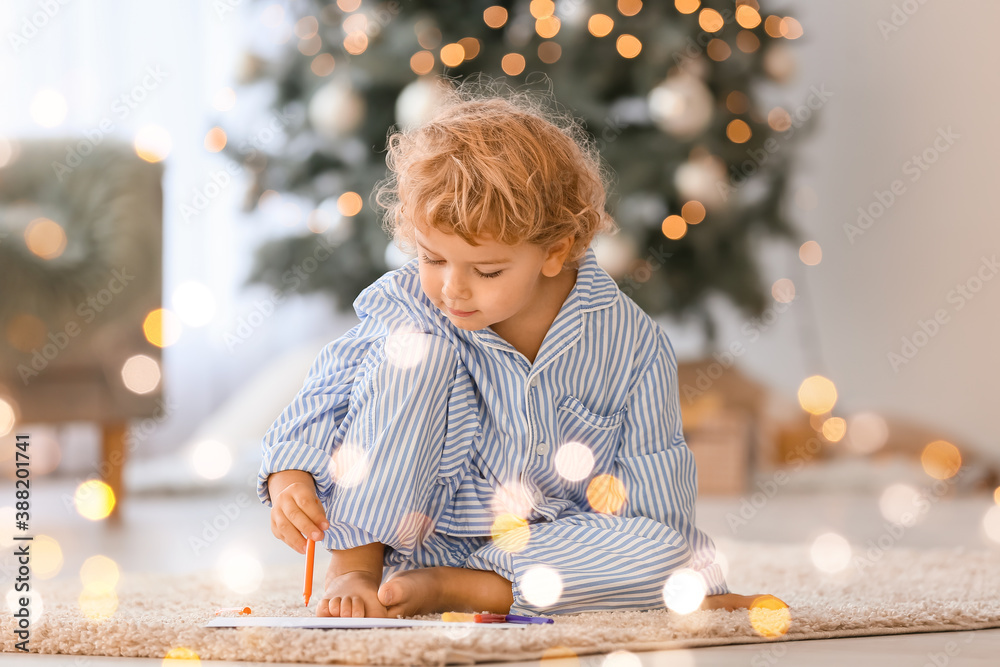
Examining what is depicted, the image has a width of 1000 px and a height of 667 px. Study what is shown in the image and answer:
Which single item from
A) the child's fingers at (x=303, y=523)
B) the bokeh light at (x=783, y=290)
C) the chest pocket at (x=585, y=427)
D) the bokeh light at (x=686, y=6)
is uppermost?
the bokeh light at (x=686, y=6)

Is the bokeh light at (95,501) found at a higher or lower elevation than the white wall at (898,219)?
lower

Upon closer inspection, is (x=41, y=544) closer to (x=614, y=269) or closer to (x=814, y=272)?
(x=614, y=269)

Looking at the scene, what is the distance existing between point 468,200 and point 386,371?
16cm

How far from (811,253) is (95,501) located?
168cm

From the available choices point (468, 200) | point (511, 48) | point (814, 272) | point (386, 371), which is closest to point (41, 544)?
point (386, 371)

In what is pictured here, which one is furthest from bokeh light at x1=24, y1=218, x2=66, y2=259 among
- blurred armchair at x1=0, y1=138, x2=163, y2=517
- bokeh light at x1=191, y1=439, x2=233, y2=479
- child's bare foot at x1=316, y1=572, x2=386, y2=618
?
child's bare foot at x1=316, y1=572, x2=386, y2=618

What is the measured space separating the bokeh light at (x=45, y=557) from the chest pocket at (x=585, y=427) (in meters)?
0.64

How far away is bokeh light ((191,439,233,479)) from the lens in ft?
6.91

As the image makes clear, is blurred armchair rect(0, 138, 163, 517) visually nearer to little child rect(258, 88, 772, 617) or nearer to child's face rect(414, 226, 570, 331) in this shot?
little child rect(258, 88, 772, 617)

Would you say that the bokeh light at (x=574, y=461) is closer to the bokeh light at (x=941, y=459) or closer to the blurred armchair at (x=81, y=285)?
the blurred armchair at (x=81, y=285)

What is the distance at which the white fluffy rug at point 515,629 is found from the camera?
2.03 feet

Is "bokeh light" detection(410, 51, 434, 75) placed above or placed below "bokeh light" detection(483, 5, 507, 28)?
below

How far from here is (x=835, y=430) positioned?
7.29 ft

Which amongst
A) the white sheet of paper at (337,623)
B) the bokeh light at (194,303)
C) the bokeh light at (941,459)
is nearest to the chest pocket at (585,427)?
the white sheet of paper at (337,623)
